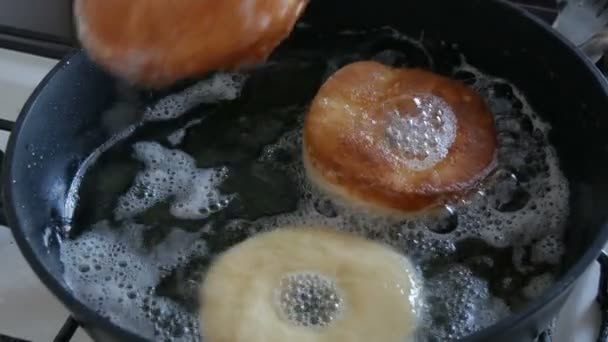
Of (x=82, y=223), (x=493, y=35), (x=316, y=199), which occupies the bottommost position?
(x=82, y=223)

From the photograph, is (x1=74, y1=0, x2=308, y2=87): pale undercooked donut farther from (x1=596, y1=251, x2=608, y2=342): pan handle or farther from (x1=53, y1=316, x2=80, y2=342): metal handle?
(x1=596, y1=251, x2=608, y2=342): pan handle

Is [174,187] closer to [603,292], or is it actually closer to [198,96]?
[198,96]

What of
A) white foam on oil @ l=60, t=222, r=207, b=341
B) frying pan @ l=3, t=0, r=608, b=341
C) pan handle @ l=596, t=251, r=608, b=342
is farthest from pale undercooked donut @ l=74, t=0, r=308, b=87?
pan handle @ l=596, t=251, r=608, b=342

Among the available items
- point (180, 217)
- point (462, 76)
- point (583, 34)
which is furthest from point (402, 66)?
point (180, 217)

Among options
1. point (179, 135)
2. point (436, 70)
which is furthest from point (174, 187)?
point (436, 70)

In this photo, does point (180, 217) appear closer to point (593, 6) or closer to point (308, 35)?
point (308, 35)

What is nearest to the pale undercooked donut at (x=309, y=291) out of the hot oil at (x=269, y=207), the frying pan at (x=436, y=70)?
the hot oil at (x=269, y=207)

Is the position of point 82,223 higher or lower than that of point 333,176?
lower
